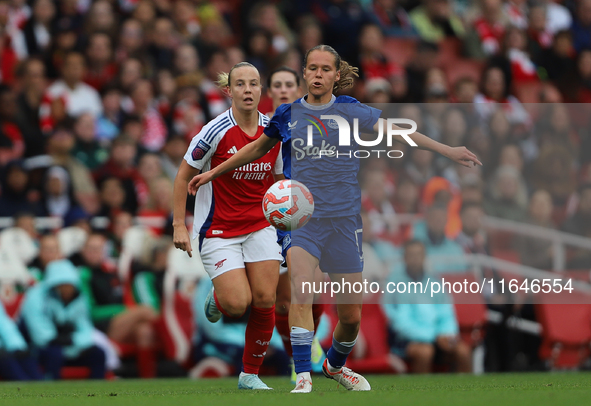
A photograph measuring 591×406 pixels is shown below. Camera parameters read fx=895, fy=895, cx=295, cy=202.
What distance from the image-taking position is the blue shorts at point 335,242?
6453 mm

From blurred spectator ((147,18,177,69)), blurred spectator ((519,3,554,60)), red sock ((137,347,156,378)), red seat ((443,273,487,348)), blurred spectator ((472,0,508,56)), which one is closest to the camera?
red sock ((137,347,156,378))

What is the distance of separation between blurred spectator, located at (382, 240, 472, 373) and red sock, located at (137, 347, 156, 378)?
2.68 meters

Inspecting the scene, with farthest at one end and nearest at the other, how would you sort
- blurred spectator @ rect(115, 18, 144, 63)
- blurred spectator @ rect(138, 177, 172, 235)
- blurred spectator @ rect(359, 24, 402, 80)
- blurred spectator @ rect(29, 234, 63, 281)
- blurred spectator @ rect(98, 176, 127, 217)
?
blurred spectator @ rect(359, 24, 402, 80)
blurred spectator @ rect(115, 18, 144, 63)
blurred spectator @ rect(98, 176, 127, 217)
blurred spectator @ rect(138, 177, 172, 235)
blurred spectator @ rect(29, 234, 63, 281)

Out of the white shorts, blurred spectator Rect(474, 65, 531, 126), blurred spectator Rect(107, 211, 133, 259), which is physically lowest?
blurred spectator Rect(107, 211, 133, 259)

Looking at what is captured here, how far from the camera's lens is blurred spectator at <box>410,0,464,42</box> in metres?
15.4

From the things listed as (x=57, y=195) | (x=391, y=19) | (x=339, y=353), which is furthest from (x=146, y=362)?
(x=391, y=19)

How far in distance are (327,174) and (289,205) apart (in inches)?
17.0

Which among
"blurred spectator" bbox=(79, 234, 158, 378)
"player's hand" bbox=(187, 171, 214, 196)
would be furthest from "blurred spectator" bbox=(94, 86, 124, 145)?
"player's hand" bbox=(187, 171, 214, 196)

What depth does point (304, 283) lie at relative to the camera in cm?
619

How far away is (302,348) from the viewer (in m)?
6.17

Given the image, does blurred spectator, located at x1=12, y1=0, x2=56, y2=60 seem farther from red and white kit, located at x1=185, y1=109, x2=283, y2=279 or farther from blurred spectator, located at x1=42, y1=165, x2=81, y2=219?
red and white kit, located at x1=185, y1=109, x2=283, y2=279

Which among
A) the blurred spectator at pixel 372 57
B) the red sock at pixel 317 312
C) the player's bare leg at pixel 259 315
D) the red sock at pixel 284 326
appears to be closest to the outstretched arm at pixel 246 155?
the player's bare leg at pixel 259 315

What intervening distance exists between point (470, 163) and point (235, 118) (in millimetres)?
2024

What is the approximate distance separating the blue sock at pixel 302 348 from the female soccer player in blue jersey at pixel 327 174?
10 cm
